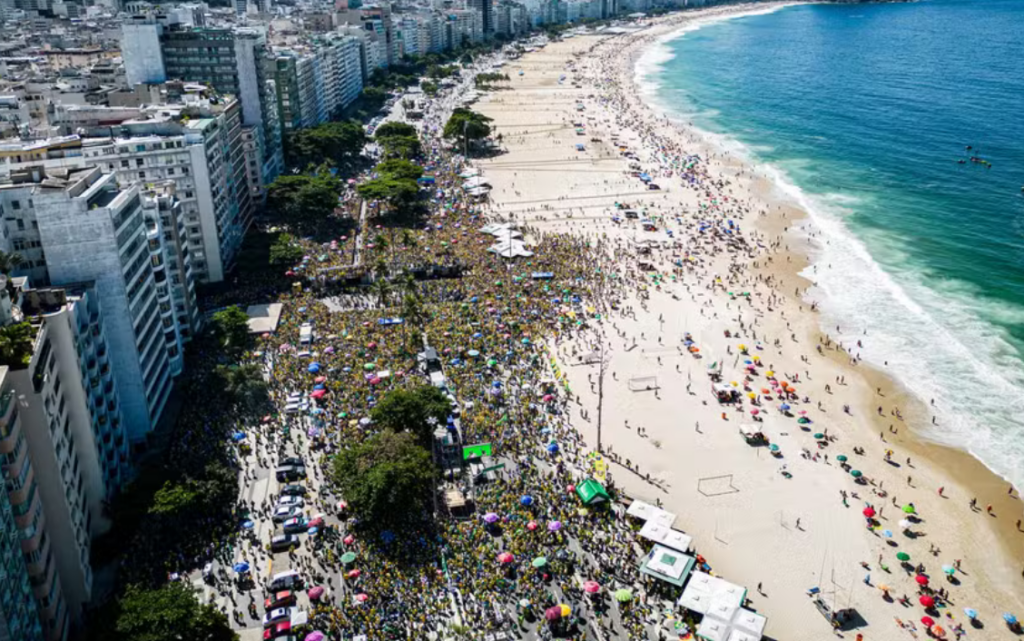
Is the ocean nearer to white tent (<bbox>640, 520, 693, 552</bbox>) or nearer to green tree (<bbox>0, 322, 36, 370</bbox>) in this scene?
white tent (<bbox>640, 520, 693, 552</bbox>)

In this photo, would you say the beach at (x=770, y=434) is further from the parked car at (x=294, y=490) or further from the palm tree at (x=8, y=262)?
the palm tree at (x=8, y=262)

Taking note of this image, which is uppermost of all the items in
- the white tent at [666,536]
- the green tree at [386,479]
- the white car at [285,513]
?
the green tree at [386,479]

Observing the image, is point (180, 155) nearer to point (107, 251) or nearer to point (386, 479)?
point (107, 251)

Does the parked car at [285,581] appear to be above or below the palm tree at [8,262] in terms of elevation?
below

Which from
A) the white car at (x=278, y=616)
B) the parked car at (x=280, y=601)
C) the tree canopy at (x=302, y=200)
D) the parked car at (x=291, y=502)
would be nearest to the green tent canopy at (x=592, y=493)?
the parked car at (x=291, y=502)

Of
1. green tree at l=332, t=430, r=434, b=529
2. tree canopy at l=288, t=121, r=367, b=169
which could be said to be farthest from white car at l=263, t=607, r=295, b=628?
tree canopy at l=288, t=121, r=367, b=169
